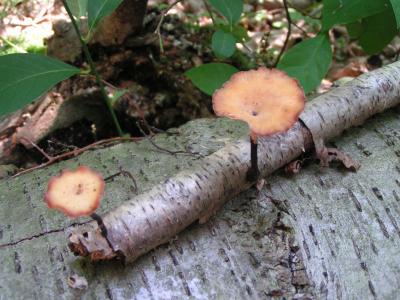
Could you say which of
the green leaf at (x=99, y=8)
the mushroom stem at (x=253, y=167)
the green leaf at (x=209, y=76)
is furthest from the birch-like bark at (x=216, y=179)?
the green leaf at (x=99, y=8)

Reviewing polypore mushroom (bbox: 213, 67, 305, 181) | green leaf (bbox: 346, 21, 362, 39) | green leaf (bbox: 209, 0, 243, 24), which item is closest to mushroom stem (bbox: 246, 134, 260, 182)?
polypore mushroom (bbox: 213, 67, 305, 181)

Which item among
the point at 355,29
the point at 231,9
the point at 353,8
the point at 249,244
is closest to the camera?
the point at 249,244

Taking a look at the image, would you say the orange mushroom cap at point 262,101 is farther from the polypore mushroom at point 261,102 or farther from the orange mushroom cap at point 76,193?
the orange mushroom cap at point 76,193

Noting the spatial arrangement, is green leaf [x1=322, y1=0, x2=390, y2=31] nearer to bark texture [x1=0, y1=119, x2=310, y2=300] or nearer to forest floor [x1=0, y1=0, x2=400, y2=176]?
bark texture [x1=0, y1=119, x2=310, y2=300]

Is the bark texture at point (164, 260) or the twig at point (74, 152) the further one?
the twig at point (74, 152)

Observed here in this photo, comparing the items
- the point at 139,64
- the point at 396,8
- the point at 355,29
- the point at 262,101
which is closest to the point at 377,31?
the point at 355,29

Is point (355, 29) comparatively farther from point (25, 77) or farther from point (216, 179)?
point (25, 77)
